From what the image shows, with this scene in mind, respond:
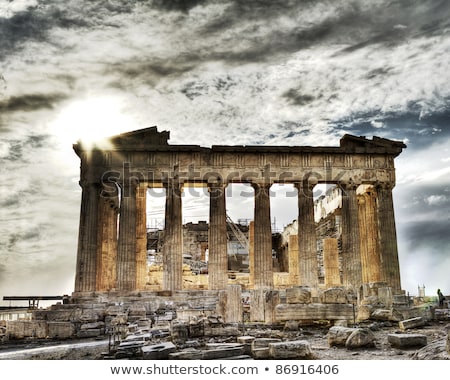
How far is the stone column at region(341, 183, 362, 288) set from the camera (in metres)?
26.8

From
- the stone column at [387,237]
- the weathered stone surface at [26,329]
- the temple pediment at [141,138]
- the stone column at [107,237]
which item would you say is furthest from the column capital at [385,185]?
the weathered stone surface at [26,329]

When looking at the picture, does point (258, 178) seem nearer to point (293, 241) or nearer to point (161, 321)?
point (293, 241)

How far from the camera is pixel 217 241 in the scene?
2653 centimetres

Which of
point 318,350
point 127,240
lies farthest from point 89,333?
point 127,240

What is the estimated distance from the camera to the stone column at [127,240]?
84.3 ft

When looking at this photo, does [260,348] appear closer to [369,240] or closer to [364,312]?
[364,312]

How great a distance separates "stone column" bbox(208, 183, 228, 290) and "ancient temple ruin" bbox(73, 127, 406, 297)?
5 centimetres

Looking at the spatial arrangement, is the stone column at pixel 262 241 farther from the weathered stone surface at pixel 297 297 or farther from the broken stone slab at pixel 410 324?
the broken stone slab at pixel 410 324

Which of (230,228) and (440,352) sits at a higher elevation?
(230,228)

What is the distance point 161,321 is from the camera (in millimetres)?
18047

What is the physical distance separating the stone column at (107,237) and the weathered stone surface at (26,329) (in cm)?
879

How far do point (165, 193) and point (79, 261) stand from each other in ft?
17.7

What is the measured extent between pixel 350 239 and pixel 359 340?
627 inches
